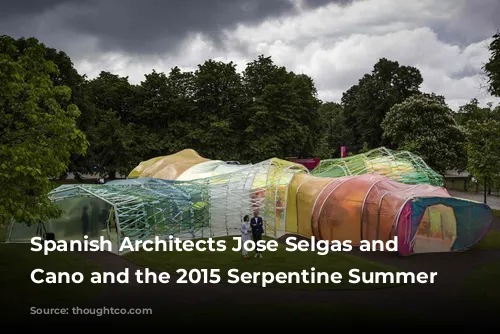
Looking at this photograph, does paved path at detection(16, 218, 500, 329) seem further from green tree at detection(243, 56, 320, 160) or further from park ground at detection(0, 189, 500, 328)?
green tree at detection(243, 56, 320, 160)

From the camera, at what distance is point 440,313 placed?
13453 mm

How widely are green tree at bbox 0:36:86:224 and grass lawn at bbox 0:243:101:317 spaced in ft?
8.30

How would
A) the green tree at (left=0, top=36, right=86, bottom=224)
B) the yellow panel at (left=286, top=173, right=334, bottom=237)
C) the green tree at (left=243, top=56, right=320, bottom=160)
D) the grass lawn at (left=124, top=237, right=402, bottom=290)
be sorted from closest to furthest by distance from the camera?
the green tree at (left=0, top=36, right=86, bottom=224) → the grass lawn at (left=124, top=237, right=402, bottom=290) → the yellow panel at (left=286, top=173, right=334, bottom=237) → the green tree at (left=243, top=56, right=320, bottom=160)

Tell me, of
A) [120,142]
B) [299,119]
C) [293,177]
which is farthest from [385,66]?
[293,177]

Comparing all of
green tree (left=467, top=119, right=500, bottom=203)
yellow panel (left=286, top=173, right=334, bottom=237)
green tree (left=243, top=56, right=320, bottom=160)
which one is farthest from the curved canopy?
green tree (left=243, top=56, right=320, bottom=160)

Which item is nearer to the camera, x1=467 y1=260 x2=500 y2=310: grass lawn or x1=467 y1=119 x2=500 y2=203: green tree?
x1=467 y1=260 x2=500 y2=310: grass lawn

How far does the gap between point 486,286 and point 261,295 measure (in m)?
8.33

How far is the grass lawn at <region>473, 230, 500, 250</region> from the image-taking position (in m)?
23.5

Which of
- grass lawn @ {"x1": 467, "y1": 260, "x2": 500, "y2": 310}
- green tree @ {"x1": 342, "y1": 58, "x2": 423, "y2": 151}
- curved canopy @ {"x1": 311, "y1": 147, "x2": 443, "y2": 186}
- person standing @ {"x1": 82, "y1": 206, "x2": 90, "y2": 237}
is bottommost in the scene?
grass lawn @ {"x1": 467, "y1": 260, "x2": 500, "y2": 310}

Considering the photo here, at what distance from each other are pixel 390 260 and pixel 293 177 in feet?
33.6

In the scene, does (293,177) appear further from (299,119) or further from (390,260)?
(299,119)

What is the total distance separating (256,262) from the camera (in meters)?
20.0

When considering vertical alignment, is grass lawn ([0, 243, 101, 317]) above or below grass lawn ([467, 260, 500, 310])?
above

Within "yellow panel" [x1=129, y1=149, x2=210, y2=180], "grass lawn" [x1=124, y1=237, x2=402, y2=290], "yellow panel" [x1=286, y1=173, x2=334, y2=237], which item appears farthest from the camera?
"yellow panel" [x1=129, y1=149, x2=210, y2=180]
